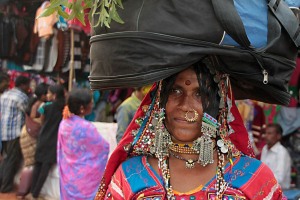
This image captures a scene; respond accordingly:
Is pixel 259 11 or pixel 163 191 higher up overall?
pixel 259 11

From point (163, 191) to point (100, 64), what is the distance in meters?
0.67

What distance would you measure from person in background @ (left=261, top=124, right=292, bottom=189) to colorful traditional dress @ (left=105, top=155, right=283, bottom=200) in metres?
3.97

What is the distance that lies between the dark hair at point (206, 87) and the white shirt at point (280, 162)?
4.14m

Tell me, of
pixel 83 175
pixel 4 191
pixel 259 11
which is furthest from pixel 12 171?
pixel 259 11

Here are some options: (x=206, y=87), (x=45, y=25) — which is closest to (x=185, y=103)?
(x=206, y=87)

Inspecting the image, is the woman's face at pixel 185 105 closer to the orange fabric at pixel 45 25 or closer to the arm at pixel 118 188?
the arm at pixel 118 188

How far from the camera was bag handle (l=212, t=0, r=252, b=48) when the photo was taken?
227 cm

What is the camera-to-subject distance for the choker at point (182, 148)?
A: 267 centimetres

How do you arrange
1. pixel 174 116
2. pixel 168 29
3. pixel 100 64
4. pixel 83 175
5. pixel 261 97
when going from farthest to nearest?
pixel 83 175 < pixel 261 97 < pixel 174 116 < pixel 100 64 < pixel 168 29

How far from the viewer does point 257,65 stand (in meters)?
2.42

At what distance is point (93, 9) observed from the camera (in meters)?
2.37

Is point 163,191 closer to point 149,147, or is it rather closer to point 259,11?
point 149,147

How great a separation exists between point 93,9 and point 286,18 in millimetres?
859

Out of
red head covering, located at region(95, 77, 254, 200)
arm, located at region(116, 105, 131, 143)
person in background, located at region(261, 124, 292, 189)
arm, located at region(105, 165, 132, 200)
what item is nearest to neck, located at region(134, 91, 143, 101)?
arm, located at region(116, 105, 131, 143)
